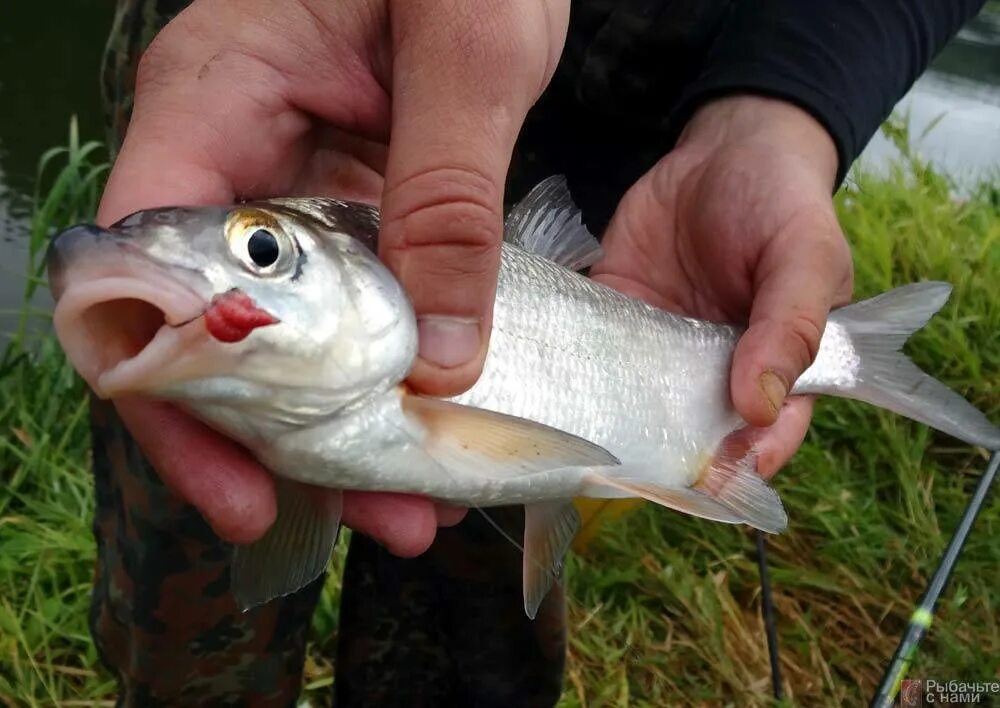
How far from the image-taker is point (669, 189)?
2.41 meters

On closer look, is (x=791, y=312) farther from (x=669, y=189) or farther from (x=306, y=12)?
(x=306, y=12)

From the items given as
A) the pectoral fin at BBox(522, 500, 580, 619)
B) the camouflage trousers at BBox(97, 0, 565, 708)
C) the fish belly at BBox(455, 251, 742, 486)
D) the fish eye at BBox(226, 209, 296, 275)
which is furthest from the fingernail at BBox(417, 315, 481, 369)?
the camouflage trousers at BBox(97, 0, 565, 708)

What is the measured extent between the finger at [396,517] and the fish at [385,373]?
0.05m

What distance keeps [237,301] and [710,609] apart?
2.15 meters

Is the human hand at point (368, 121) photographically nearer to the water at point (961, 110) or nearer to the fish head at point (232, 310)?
the fish head at point (232, 310)

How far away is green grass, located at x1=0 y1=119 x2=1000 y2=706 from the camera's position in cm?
280

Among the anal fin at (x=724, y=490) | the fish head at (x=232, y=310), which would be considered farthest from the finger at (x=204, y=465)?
the anal fin at (x=724, y=490)

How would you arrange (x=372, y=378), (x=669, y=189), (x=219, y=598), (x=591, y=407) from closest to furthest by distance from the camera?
(x=372, y=378)
(x=591, y=407)
(x=219, y=598)
(x=669, y=189)

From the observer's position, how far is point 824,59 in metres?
2.30

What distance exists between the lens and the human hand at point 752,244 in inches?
75.0

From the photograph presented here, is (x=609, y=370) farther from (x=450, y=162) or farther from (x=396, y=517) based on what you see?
(x=450, y=162)

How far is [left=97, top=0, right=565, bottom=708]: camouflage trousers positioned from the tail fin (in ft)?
2.81

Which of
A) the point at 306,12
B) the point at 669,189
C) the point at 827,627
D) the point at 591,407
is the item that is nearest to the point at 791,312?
the point at 591,407

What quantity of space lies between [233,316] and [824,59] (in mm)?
1657
